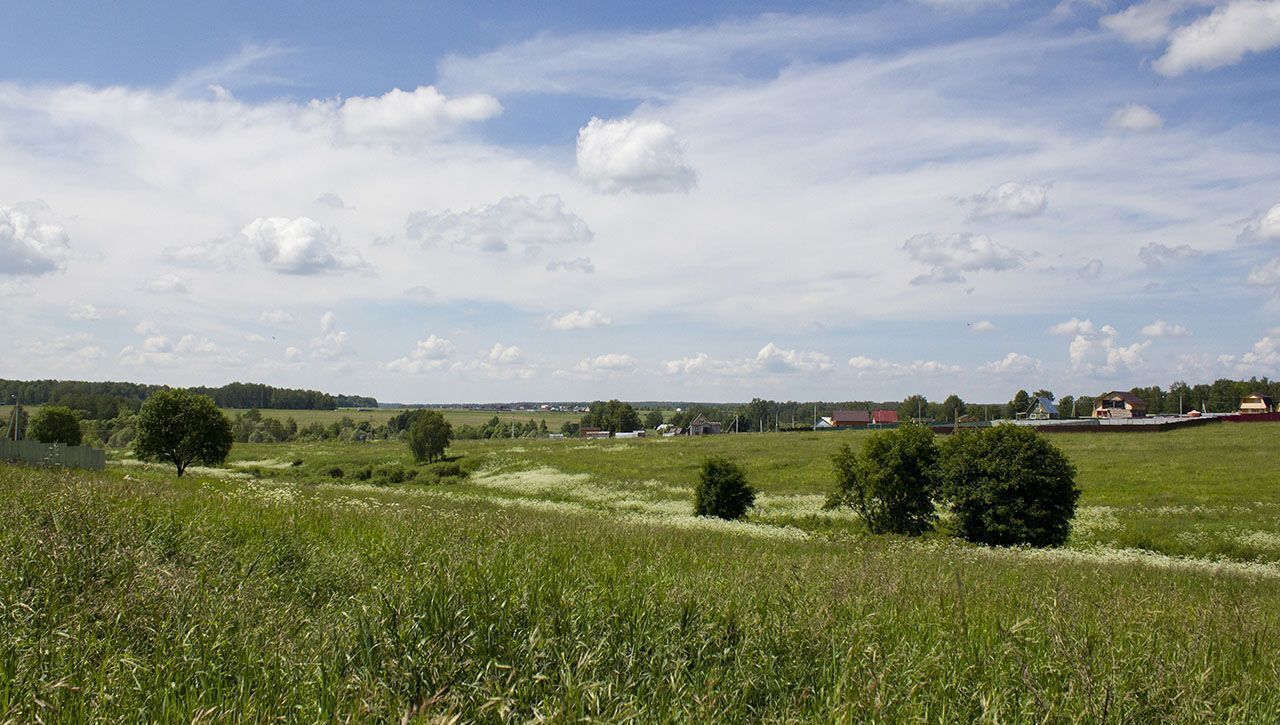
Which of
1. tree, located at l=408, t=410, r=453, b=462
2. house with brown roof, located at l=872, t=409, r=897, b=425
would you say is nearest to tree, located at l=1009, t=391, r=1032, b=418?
house with brown roof, located at l=872, t=409, r=897, b=425

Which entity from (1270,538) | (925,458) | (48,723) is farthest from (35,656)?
(1270,538)

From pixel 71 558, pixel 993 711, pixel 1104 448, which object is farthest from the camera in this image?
pixel 1104 448

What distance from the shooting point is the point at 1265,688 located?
4422 millimetres

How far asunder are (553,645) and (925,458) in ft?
94.8

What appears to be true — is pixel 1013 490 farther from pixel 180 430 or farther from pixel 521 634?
pixel 180 430

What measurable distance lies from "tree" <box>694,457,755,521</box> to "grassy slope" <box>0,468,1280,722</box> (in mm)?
29678

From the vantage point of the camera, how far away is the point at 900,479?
29984 mm

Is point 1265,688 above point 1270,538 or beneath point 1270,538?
above

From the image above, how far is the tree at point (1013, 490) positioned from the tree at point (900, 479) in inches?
78.4

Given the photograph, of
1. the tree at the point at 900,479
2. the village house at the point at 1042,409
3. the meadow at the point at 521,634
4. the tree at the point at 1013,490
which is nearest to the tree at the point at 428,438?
the tree at the point at 900,479

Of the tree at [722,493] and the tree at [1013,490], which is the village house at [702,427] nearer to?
the tree at [722,493]

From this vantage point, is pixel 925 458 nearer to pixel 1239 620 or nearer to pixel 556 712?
pixel 1239 620

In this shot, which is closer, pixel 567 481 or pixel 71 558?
pixel 71 558

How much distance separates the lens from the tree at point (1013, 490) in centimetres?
2656
